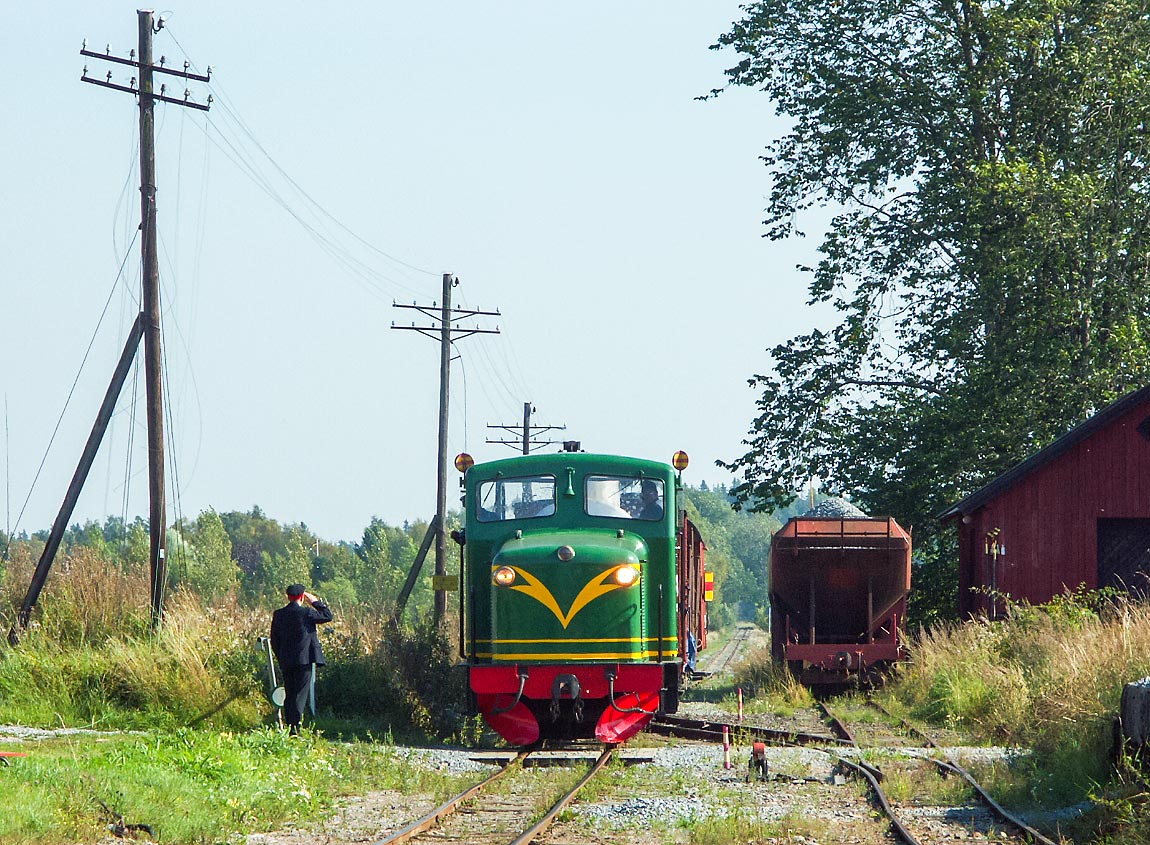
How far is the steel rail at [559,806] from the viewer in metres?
10.5

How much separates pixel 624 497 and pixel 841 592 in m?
9.38

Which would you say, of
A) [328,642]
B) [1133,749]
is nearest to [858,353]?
[328,642]

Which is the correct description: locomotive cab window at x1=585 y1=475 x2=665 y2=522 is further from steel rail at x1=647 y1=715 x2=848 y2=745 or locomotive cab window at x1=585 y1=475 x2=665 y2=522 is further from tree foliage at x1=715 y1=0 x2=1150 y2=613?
tree foliage at x1=715 y1=0 x2=1150 y2=613

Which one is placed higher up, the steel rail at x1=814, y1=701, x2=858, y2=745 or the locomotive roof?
the locomotive roof

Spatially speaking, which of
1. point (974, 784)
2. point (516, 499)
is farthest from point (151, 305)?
point (974, 784)

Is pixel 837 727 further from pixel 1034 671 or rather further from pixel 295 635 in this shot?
pixel 295 635

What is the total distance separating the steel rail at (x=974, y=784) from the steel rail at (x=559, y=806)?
3434 mm

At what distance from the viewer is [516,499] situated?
17.7 m

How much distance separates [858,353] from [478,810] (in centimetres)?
2495

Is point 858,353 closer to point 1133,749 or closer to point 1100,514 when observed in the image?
point 1100,514

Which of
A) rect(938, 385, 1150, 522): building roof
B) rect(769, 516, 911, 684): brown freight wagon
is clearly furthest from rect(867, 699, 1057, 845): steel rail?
rect(938, 385, 1150, 522): building roof

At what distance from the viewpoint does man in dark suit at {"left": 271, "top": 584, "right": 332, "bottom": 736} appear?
16359 millimetres

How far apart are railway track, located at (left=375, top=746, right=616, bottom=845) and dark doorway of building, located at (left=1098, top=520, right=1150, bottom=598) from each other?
16920 mm

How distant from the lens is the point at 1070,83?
109 feet
